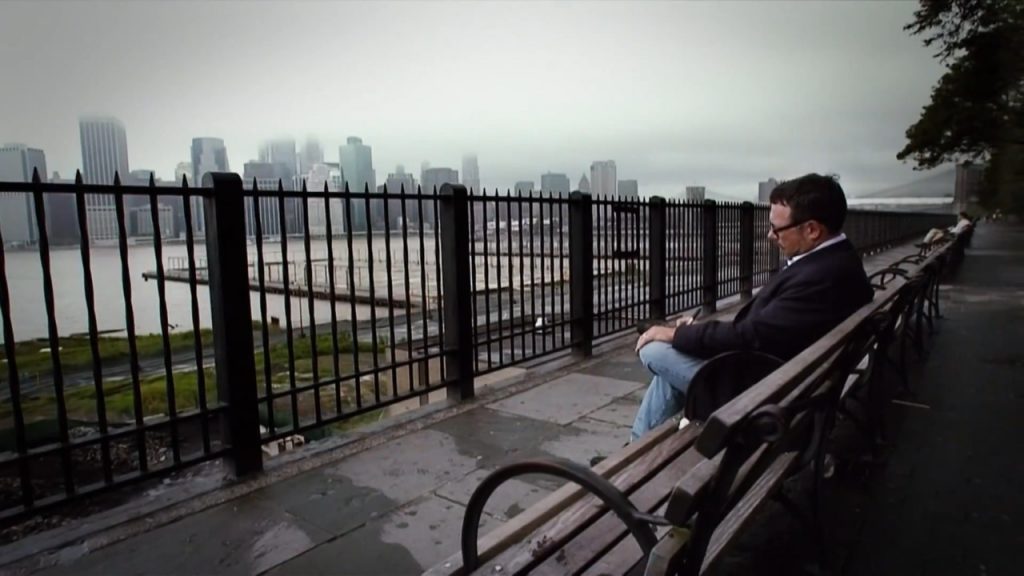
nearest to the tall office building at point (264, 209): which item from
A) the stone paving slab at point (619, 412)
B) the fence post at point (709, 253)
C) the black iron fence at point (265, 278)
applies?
the black iron fence at point (265, 278)

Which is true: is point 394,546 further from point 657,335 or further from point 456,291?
point 456,291

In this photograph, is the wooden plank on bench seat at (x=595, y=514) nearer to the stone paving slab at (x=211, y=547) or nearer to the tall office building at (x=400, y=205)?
the stone paving slab at (x=211, y=547)

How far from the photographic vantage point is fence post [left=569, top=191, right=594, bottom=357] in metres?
6.37

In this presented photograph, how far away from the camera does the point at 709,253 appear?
9.29m

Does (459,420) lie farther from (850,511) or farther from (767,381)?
(767,381)

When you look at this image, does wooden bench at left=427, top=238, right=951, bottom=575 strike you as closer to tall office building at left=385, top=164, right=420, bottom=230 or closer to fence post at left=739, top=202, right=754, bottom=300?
tall office building at left=385, top=164, right=420, bottom=230

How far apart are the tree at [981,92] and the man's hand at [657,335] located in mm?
21384

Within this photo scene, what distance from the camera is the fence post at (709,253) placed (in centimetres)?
919

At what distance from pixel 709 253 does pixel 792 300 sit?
6879 mm

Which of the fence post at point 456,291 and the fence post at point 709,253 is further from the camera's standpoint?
the fence post at point 709,253

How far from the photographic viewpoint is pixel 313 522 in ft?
9.96

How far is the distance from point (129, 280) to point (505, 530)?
2.41m

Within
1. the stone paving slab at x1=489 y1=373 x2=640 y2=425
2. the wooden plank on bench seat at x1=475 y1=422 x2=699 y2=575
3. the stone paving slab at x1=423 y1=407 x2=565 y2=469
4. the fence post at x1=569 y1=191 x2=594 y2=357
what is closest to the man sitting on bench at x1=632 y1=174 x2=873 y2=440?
the wooden plank on bench seat at x1=475 y1=422 x2=699 y2=575

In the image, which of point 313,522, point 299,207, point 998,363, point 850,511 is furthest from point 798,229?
point 998,363
